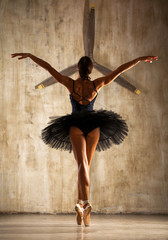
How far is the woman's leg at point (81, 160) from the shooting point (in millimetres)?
2701

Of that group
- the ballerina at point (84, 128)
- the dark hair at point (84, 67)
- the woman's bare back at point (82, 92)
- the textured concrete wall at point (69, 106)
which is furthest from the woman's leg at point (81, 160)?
the textured concrete wall at point (69, 106)

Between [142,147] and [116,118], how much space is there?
143cm

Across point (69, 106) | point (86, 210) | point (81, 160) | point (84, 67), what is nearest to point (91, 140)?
point (81, 160)

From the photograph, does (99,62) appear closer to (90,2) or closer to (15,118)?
(90,2)

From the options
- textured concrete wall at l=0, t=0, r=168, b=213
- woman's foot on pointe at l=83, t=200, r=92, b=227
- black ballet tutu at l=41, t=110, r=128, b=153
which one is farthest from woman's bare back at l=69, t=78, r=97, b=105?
textured concrete wall at l=0, t=0, r=168, b=213

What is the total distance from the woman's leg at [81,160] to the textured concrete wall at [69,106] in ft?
4.64

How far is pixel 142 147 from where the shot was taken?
4.25 metres

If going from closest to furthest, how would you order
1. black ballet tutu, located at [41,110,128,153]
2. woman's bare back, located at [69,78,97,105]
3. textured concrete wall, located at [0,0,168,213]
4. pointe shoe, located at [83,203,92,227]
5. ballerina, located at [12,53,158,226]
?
pointe shoe, located at [83,203,92,227], ballerina, located at [12,53,158,226], black ballet tutu, located at [41,110,128,153], woman's bare back, located at [69,78,97,105], textured concrete wall, located at [0,0,168,213]

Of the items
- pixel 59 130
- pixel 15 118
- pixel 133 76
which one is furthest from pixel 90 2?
pixel 59 130

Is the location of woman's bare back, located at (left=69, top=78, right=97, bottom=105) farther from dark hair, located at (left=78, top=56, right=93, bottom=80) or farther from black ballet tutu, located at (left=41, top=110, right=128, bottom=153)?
black ballet tutu, located at (left=41, top=110, right=128, bottom=153)

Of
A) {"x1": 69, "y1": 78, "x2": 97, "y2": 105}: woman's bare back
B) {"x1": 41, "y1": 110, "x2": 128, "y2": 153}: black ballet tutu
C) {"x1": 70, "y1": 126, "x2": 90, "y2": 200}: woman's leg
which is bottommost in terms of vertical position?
{"x1": 70, "y1": 126, "x2": 90, "y2": 200}: woman's leg

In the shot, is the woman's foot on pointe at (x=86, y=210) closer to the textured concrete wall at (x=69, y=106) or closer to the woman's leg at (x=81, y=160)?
the woman's leg at (x=81, y=160)

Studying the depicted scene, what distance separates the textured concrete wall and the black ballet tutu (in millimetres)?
1078

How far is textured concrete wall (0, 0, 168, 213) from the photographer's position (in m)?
4.12
